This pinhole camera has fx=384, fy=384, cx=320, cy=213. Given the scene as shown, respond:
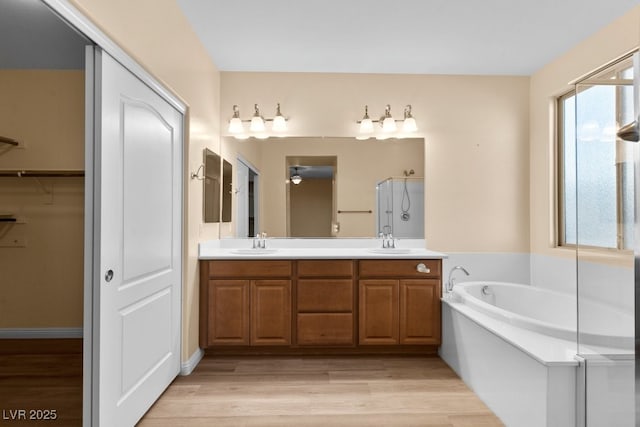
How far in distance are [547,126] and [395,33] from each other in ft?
5.43

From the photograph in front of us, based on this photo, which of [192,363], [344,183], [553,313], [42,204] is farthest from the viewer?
[344,183]

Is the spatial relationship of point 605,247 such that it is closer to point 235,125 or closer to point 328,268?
point 328,268

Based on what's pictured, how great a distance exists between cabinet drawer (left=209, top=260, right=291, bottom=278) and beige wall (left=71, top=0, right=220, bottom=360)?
0.16m

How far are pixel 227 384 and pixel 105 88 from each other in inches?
75.9

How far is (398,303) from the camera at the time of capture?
3020 millimetres

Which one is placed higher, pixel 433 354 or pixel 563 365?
pixel 563 365

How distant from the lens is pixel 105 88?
1.67 m

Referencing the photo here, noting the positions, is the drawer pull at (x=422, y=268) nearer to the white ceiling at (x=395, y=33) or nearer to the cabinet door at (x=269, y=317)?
the cabinet door at (x=269, y=317)

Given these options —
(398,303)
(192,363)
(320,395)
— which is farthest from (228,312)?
(398,303)

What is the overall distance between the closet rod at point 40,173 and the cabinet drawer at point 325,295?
217cm

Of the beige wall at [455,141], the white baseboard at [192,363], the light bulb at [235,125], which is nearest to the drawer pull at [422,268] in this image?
the beige wall at [455,141]

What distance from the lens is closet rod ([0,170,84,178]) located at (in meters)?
3.20

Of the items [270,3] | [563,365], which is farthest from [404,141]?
[563,365]

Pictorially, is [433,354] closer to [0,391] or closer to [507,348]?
[507,348]
